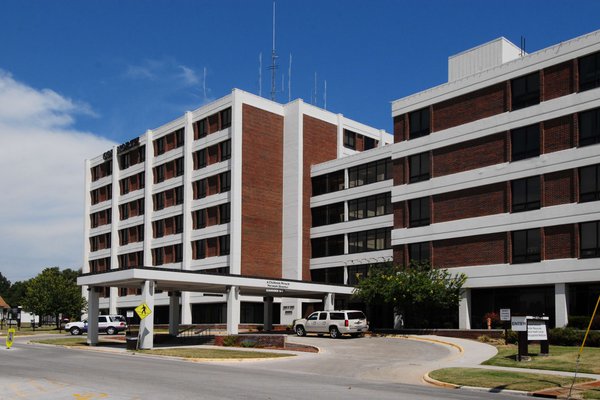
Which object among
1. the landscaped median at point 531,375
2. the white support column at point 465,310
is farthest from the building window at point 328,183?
the landscaped median at point 531,375

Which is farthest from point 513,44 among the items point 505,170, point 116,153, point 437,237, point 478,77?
point 116,153

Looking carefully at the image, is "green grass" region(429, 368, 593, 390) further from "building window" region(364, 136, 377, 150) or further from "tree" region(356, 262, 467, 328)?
"building window" region(364, 136, 377, 150)

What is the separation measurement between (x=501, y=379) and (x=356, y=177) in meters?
43.2

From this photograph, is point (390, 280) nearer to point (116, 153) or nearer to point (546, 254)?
point (546, 254)

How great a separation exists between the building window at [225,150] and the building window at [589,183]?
117 feet

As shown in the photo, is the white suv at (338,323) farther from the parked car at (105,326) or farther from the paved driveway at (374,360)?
the parked car at (105,326)

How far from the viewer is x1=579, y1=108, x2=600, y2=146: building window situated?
41031 millimetres

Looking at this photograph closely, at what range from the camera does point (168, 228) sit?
77938 mm

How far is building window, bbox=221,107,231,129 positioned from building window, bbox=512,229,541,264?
3293 centimetres

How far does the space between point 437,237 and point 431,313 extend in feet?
17.4

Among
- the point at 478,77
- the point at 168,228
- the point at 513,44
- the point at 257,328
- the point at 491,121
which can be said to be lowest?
the point at 257,328

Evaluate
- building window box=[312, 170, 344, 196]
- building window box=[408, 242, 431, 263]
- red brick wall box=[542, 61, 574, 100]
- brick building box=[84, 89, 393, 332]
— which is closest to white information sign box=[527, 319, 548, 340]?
red brick wall box=[542, 61, 574, 100]

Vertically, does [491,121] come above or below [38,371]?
above

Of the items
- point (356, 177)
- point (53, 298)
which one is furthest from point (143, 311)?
point (53, 298)
